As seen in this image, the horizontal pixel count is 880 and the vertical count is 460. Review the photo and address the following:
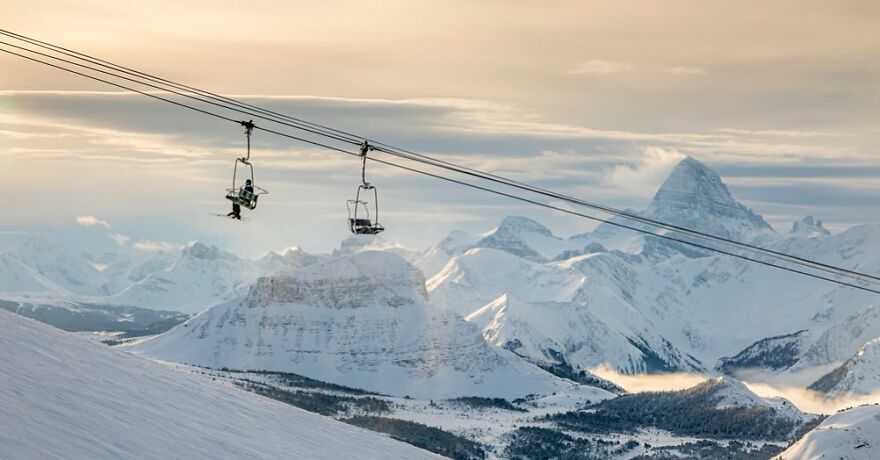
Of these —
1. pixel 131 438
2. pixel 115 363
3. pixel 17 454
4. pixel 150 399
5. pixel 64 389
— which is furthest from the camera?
pixel 115 363

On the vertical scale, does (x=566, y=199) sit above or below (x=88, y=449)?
above

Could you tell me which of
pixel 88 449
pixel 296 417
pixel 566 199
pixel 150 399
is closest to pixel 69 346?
pixel 150 399

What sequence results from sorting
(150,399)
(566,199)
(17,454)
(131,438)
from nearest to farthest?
(17,454) < (131,438) < (150,399) < (566,199)

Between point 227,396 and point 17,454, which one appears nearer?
point 17,454

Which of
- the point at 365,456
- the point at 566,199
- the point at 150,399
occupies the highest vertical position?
the point at 566,199

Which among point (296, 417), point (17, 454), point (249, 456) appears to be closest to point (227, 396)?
point (296, 417)

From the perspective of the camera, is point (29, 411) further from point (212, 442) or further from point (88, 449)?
point (212, 442)
